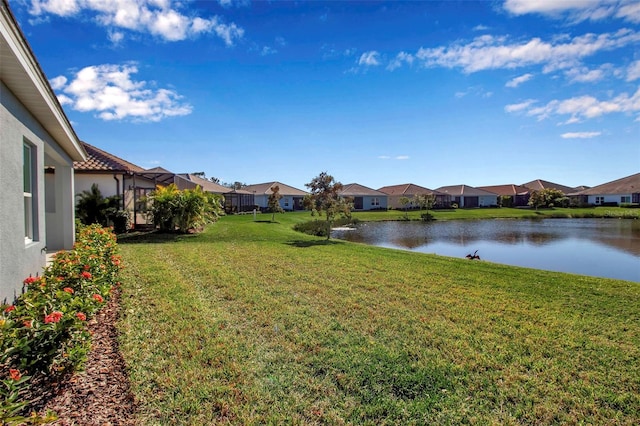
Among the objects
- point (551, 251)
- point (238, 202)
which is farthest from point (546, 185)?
point (551, 251)

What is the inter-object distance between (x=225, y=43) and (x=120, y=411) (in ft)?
41.1

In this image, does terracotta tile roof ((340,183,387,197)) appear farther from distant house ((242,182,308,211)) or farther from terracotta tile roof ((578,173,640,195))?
terracotta tile roof ((578,173,640,195))

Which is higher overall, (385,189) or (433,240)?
(385,189)

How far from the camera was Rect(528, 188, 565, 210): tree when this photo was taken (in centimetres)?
5393

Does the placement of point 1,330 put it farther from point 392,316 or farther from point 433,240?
point 433,240

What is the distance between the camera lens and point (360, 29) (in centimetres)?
1270

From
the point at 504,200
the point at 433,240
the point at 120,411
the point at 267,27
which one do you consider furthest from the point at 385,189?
the point at 120,411

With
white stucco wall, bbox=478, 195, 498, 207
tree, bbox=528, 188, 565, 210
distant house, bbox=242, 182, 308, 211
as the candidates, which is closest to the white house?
distant house, bbox=242, 182, 308, 211

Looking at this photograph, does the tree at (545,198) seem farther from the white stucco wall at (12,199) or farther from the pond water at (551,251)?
the white stucco wall at (12,199)

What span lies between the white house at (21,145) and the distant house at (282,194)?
134 ft

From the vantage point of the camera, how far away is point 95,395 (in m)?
3.27

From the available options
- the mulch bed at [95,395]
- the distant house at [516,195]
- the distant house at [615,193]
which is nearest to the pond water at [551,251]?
the mulch bed at [95,395]

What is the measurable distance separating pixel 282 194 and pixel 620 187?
54.0 m

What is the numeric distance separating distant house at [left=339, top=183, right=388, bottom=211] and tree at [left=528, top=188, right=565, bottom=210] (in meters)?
22.0
